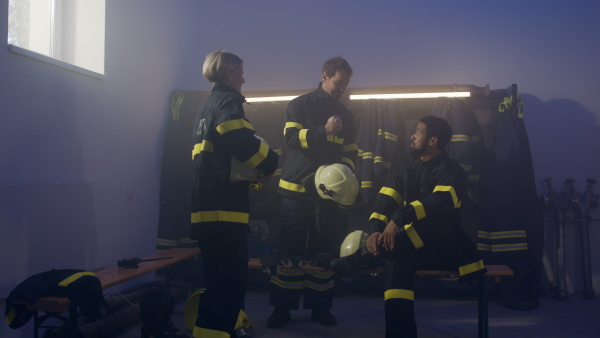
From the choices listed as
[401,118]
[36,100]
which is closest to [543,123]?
[401,118]

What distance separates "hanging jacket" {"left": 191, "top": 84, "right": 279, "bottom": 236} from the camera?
93.0 inches

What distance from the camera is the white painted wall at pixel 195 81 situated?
2.88 m

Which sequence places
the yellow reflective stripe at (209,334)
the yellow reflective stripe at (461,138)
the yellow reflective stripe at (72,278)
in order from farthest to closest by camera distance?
the yellow reflective stripe at (461,138) < the yellow reflective stripe at (72,278) < the yellow reflective stripe at (209,334)

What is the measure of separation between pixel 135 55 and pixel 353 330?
2773 mm

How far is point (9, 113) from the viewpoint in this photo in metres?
2.73

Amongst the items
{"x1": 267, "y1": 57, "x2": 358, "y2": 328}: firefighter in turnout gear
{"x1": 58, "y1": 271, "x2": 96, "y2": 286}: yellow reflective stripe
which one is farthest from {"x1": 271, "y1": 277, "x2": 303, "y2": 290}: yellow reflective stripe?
{"x1": 58, "y1": 271, "x2": 96, "y2": 286}: yellow reflective stripe

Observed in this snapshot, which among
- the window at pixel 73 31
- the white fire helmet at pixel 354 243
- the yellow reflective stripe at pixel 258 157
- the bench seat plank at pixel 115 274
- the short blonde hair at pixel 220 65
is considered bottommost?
the bench seat plank at pixel 115 274

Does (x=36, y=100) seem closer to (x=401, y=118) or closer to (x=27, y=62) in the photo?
(x=27, y=62)

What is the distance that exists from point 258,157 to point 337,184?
2.53ft

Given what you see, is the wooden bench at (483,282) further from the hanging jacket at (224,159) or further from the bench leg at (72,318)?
the bench leg at (72,318)

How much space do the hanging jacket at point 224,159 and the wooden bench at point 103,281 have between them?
0.69 meters

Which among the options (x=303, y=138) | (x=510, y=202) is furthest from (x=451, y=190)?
(x=510, y=202)

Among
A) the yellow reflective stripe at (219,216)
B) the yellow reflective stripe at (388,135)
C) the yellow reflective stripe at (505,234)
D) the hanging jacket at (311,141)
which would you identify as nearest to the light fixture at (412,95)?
the yellow reflective stripe at (388,135)

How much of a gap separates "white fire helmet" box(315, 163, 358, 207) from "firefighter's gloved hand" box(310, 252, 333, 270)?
1.13 ft
